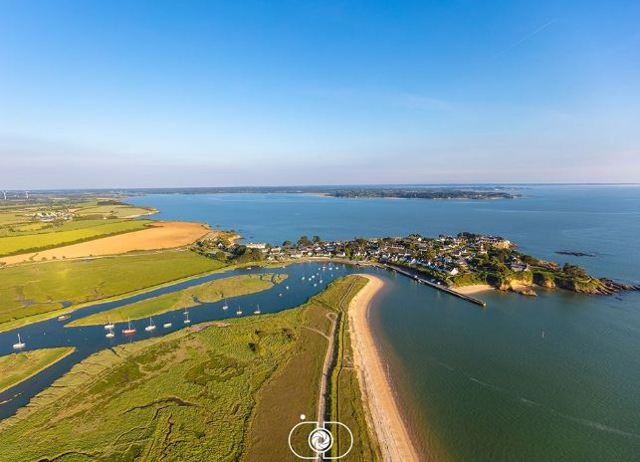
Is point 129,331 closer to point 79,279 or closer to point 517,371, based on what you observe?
point 79,279

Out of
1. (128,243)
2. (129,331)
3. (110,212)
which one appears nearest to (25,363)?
(129,331)

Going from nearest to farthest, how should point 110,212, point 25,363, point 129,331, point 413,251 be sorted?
point 25,363, point 129,331, point 413,251, point 110,212

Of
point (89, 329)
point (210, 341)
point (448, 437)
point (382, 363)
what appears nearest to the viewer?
point (448, 437)

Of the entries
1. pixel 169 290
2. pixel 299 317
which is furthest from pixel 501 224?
pixel 169 290

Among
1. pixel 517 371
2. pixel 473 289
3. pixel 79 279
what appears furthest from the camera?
pixel 79 279

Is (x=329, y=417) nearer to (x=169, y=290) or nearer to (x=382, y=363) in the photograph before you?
(x=382, y=363)

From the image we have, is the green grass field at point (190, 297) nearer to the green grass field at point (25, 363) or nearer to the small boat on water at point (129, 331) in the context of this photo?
the small boat on water at point (129, 331)
